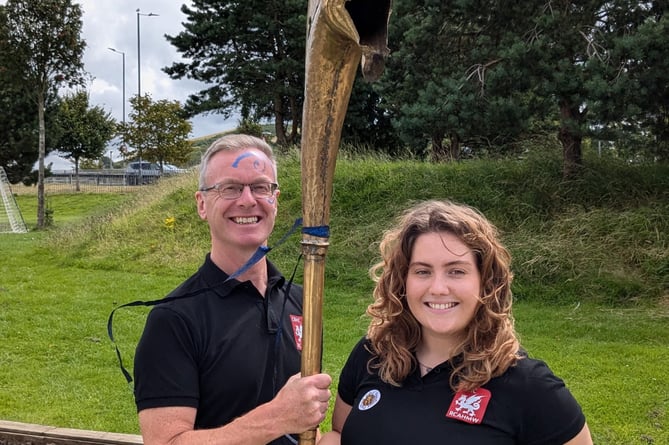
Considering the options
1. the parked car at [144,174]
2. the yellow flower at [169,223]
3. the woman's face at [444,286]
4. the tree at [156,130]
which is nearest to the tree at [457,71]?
the yellow flower at [169,223]

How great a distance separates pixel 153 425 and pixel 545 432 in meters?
1.00

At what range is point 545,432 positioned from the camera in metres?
1.57

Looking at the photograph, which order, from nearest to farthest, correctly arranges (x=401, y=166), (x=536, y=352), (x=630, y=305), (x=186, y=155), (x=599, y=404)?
1. (x=599, y=404)
2. (x=536, y=352)
3. (x=630, y=305)
4. (x=401, y=166)
5. (x=186, y=155)

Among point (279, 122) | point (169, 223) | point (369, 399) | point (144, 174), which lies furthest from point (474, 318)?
point (144, 174)

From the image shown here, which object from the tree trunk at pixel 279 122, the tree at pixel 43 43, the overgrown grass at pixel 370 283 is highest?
the tree at pixel 43 43

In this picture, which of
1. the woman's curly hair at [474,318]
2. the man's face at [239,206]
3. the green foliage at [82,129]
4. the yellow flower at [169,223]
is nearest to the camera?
Result: the woman's curly hair at [474,318]

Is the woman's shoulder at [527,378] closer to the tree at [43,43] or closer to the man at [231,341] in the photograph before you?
the man at [231,341]

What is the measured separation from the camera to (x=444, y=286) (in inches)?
67.0

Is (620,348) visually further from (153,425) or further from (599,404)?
(153,425)

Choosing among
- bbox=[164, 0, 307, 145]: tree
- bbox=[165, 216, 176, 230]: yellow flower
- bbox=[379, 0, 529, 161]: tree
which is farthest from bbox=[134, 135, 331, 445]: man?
bbox=[164, 0, 307, 145]: tree

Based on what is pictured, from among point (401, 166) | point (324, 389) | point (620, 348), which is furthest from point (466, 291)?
point (401, 166)

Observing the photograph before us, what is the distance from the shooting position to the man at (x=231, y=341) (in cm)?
161

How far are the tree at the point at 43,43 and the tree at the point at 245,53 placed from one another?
11.1 ft

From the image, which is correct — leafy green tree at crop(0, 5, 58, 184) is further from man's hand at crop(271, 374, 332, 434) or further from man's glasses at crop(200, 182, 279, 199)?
man's hand at crop(271, 374, 332, 434)
